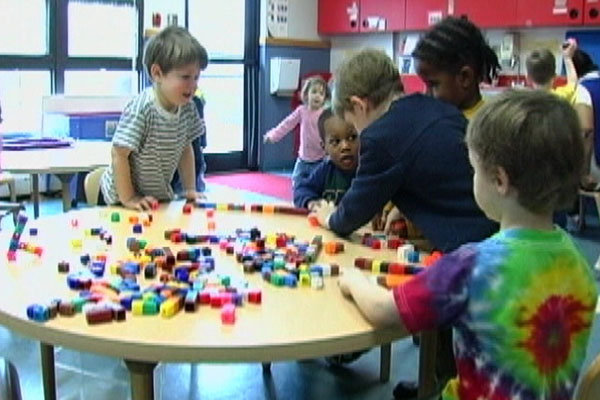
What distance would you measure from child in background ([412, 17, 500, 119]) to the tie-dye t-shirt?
0.87m

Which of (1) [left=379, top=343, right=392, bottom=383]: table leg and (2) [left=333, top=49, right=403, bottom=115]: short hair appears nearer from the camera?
(2) [left=333, top=49, right=403, bottom=115]: short hair

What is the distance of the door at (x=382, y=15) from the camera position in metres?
6.95

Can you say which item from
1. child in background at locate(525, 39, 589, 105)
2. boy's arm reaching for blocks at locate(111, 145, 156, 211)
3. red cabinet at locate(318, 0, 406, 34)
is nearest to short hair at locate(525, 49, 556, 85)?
child in background at locate(525, 39, 589, 105)

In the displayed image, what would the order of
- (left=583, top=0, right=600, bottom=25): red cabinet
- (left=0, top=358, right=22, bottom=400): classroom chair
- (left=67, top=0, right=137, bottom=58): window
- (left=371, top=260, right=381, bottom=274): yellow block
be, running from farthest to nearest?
(left=67, top=0, right=137, bottom=58): window → (left=583, top=0, right=600, bottom=25): red cabinet → (left=371, top=260, right=381, bottom=274): yellow block → (left=0, top=358, right=22, bottom=400): classroom chair

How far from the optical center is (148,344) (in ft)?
3.85

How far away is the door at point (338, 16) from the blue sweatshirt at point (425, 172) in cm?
580

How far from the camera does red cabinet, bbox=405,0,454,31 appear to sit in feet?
21.5

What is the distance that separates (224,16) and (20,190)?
2677 mm

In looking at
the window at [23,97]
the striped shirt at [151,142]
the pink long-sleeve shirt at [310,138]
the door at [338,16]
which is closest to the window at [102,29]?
the window at [23,97]

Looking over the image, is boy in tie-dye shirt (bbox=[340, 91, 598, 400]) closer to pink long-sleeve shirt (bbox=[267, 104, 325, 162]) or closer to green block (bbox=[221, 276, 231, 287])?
green block (bbox=[221, 276, 231, 287])

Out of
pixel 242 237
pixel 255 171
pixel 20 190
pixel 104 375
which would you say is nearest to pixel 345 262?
pixel 242 237

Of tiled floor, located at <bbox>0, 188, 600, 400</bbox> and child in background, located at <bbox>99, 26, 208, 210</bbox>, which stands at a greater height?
child in background, located at <bbox>99, 26, 208, 210</bbox>

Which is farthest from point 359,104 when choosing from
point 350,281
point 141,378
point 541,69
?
point 541,69

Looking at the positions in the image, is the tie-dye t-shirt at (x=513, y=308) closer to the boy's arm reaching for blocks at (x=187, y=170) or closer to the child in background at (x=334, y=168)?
the child in background at (x=334, y=168)
